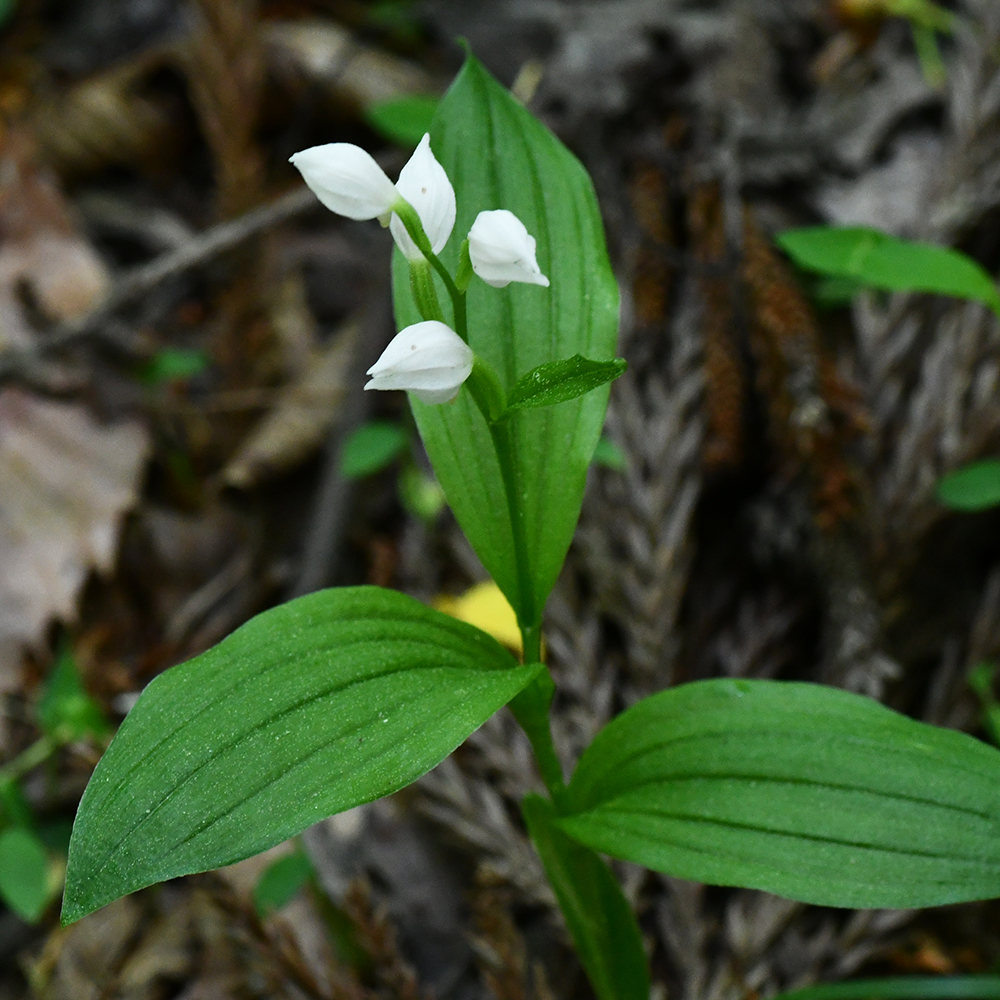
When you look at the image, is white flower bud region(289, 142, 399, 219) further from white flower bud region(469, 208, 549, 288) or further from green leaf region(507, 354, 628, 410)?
green leaf region(507, 354, 628, 410)

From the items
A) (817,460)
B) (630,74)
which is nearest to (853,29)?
(630,74)

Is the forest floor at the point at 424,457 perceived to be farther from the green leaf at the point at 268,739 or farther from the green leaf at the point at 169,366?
the green leaf at the point at 268,739

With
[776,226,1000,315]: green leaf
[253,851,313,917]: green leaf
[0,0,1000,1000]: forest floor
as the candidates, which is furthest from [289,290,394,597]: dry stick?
[776,226,1000,315]: green leaf

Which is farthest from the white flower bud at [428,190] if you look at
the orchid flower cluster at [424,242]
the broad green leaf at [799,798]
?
the broad green leaf at [799,798]

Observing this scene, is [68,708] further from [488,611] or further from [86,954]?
[488,611]

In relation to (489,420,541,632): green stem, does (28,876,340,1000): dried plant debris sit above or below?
below

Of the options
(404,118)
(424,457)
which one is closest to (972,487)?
(424,457)
